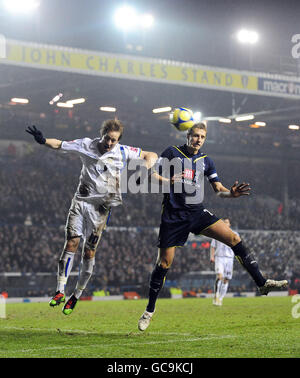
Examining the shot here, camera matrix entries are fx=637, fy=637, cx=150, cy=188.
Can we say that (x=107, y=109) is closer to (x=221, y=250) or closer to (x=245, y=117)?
(x=245, y=117)

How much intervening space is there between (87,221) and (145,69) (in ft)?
56.8

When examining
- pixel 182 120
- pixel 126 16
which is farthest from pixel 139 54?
pixel 182 120

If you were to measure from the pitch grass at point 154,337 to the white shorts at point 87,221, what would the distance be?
4.98ft

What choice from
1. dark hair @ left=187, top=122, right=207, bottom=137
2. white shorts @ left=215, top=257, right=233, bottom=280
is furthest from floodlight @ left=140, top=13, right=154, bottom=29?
dark hair @ left=187, top=122, right=207, bottom=137

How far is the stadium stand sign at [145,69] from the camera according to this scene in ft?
79.2

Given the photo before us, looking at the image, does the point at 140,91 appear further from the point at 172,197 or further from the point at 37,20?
the point at 172,197

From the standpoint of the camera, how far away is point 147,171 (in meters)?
9.25

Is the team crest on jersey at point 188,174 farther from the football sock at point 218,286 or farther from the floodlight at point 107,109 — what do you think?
the floodlight at point 107,109

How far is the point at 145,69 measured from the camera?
26266 millimetres

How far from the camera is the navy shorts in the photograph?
9.27 m

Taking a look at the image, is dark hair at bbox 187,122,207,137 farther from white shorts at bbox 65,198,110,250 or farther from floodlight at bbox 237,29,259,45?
floodlight at bbox 237,29,259,45

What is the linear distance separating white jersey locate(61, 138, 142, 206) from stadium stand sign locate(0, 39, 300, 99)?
50.3ft
